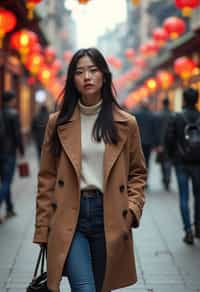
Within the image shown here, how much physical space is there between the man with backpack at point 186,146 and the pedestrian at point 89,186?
12.4 feet

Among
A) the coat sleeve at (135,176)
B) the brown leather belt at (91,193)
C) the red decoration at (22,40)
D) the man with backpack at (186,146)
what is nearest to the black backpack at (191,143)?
the man with backpack at (186,146)

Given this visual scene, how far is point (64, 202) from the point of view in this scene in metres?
3.65

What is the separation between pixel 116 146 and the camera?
12.2ft

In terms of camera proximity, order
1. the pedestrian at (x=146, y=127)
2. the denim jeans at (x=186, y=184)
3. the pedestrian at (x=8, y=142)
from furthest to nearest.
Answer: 1. the pedestrian at (x=146, y=127)
2. the pedestrian at (x=8, y=142)
3. the denim jeans at (x=186, y=184)

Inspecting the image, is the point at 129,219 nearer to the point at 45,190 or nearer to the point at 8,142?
the point at 45,190

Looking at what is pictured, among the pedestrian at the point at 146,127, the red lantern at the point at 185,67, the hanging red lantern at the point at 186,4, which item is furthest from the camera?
the red lantern at the point at 185,67

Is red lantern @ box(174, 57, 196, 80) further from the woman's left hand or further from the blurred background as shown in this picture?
the woman's left hand

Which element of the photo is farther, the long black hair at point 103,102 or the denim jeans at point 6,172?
the denim jeans at point 6,172

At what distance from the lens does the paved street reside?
5988 millimetres

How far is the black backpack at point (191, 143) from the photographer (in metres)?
7.53

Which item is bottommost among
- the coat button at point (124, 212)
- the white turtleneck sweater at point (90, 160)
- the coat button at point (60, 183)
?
the coat button at point (124, 212)

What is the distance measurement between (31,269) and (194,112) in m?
2.69

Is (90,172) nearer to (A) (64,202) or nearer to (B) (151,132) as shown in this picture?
(A) (64,202)

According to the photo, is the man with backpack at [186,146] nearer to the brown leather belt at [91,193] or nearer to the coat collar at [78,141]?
the coat collar at [78,141]
